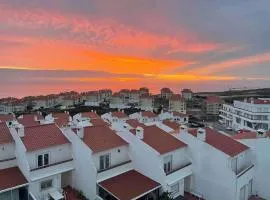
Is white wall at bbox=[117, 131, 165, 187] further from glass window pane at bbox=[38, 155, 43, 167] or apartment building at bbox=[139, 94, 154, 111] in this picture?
apartment building at bbox=[139, 94, 154, 111]

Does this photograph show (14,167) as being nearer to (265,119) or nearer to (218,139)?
(218,139)

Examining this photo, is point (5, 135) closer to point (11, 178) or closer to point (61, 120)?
point (11, 178)

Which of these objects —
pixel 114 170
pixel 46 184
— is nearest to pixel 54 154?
pixel 46 184

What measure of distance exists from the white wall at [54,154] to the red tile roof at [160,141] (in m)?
5.36

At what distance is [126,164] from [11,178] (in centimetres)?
820

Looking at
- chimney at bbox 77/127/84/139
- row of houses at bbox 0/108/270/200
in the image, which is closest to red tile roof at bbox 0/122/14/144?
row of houses at bbox 0/108/270/200

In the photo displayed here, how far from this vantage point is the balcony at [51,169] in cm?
2019

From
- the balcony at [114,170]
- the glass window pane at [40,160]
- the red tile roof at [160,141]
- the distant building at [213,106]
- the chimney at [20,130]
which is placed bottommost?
the distant building at [213,106]

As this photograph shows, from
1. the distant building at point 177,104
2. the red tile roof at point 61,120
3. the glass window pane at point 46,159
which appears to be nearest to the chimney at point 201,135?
the glass window pane at point 46,159

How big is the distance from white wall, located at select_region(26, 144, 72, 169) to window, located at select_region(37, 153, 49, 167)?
0.22m

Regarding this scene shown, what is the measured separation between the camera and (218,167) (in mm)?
23547

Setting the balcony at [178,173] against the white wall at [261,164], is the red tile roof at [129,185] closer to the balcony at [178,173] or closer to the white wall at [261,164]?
the balcony at [178,173]

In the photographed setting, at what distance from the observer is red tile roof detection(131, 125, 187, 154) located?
75.4ft

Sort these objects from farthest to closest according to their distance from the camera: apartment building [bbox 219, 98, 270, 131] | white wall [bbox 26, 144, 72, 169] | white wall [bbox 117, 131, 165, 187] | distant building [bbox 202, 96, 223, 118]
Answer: distant building [bbox 202, 96, 223, 118] < apartment building [bbox 219, 98, 270, 131] < white wall [bbox 117, 131, 165, 187] < white wall [bbox 26, 144, 72, 169]
